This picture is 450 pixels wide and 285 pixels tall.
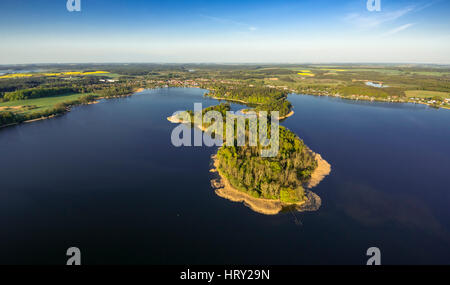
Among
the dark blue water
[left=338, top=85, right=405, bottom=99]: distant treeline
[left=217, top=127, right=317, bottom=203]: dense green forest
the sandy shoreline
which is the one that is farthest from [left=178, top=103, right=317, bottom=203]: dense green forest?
[left=338, top=85, right=405, bottom=99]: distant treeline

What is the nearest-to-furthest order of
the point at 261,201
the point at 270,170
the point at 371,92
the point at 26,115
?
the point at 261,201 < the point at 270,170 < the point at 26,115 < the point at 371,92

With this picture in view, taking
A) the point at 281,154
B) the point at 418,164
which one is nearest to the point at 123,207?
the point at 281,154

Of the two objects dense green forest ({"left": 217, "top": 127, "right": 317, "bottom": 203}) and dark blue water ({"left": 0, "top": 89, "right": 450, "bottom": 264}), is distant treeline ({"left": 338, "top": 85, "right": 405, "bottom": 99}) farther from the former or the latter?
dense green forest ({"left": 217, "top": 127, "right": 317, "bottom": 203})

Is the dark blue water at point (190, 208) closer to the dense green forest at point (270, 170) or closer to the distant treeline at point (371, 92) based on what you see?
the dense green forest at point (270, 170)

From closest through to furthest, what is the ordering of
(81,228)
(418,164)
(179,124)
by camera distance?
1. (81,228)
2. (418,164)
3. (179,124)

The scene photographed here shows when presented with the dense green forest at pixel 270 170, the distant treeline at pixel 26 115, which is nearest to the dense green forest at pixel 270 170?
the dense green forest at pixel 270 170

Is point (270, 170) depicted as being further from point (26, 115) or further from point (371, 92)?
point (371, 92)

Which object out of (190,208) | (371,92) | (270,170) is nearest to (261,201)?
(270,170)
